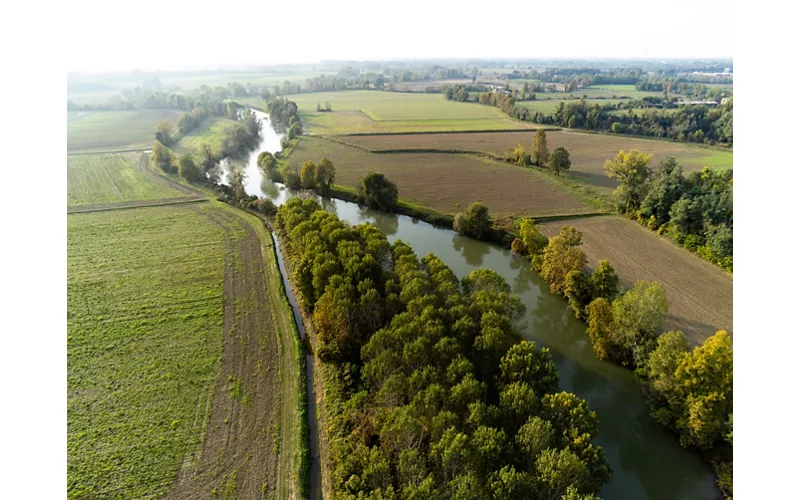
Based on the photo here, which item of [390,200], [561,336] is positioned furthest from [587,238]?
[390,200]

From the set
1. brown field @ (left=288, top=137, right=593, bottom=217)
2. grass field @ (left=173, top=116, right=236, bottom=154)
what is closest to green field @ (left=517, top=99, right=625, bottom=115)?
brown field @ (left=288, top=137, right=593, bottom=217)

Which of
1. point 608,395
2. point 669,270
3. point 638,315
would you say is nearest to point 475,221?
point 669,270

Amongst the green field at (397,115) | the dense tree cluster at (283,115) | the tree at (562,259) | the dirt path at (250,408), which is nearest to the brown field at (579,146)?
the green field at (397,115)

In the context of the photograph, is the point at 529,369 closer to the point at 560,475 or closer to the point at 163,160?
the point at 560,475

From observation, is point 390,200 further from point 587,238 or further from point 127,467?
point 127,467

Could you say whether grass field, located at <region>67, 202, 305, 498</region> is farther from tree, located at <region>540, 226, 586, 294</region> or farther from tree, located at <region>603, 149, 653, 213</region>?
tree, located at <region>603, 149, 653, 213</region>

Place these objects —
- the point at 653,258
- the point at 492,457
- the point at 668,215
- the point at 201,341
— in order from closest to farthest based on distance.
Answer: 1. the point at 492,457
2. the point at 201,341
3. the point at 653,258
4. the point at 668,215

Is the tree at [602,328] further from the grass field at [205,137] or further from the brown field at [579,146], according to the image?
the grass field at [205,137]
